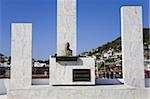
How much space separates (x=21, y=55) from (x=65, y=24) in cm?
221

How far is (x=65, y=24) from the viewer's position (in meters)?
10.5

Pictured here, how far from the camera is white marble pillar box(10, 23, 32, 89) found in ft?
34.4

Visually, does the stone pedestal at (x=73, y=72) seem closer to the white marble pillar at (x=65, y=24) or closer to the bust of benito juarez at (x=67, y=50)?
the bust of benito juarez at (x=67, y=50)

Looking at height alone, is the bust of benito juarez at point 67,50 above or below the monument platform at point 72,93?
above

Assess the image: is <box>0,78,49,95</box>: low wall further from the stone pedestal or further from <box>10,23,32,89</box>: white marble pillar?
the stone pedestal

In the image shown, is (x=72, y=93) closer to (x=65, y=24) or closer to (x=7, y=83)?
(x=65, y=24)

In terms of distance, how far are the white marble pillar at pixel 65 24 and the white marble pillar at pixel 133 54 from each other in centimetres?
210

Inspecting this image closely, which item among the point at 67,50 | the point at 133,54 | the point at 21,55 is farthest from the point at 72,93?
the point at 133,54

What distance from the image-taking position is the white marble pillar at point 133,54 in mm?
10438

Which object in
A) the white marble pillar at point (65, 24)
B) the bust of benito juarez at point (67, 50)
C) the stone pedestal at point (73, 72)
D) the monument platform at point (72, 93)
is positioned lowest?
the monument platform at point (72, 93)

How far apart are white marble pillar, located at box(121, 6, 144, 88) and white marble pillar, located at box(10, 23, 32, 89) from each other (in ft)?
12.8

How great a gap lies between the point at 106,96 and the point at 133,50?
2.61m

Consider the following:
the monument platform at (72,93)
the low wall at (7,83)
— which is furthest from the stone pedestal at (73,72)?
the low wall at (7,83)

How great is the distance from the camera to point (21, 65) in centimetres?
1049
